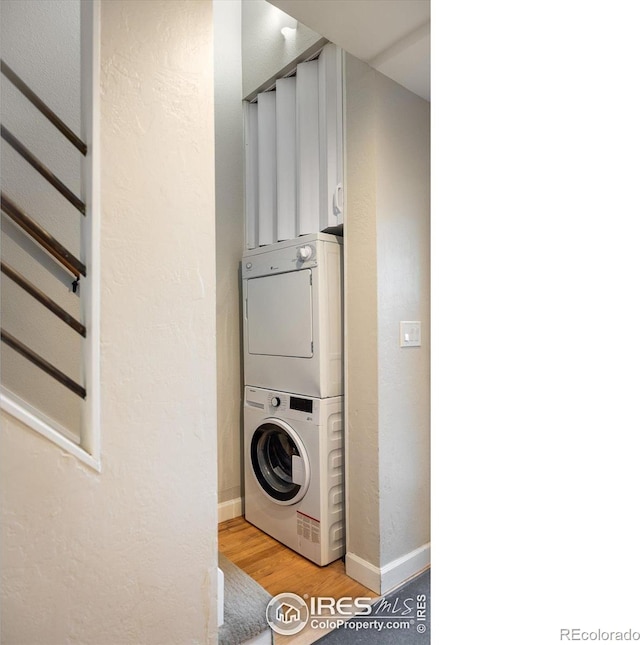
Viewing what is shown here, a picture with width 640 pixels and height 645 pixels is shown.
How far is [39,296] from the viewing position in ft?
2.65

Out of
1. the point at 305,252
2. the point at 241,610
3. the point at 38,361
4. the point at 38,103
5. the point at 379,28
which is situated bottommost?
the point at 241,610

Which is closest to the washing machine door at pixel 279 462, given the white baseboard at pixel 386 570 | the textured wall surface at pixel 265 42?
the white baseboard at pixel 386 570

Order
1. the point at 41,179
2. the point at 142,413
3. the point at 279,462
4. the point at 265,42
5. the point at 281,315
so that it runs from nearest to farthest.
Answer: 1. the point at 142,413
2. the point at 41,179
3. the point at 281,315
4. the point at 279,462
5. the point at 265,42

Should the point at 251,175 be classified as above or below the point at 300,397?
above

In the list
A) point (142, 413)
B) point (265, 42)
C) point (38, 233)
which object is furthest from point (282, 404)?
point (265, 42)

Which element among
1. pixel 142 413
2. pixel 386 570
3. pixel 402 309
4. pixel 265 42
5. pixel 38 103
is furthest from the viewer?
pixel 265 42

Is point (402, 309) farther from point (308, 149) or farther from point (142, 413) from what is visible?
point (142, 413)

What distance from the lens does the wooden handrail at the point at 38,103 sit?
74cm

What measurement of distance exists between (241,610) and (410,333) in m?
1.12

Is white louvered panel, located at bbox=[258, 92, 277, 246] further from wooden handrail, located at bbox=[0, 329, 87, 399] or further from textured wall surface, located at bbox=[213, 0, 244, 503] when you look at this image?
wooden handrail, located at bbox=[0, 329, 87, 399]

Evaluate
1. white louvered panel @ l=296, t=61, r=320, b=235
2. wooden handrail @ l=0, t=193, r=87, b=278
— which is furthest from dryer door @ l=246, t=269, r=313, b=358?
wooden handrail @ l=0, t=193, r=87, b=278
